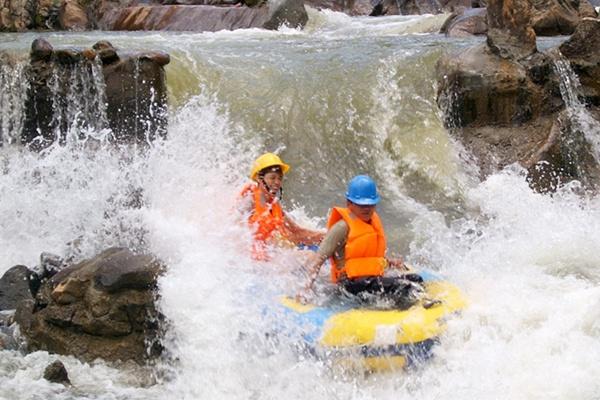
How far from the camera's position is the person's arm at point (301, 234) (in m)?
6.81

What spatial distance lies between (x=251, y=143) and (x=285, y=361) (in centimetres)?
490

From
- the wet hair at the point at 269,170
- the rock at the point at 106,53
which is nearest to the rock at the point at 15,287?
the wet hair at the point at 269,170

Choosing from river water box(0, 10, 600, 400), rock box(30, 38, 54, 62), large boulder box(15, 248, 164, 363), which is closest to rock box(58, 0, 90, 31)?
river water box(0, 10, 600, 400)

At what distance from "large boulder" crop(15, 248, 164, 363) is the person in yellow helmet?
849 millimetres

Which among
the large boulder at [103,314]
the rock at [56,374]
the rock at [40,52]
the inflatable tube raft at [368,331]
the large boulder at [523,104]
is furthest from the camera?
the rock at [40,52]

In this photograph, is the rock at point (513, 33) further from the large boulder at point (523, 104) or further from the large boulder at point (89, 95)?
the large boulder at point (89, 95)

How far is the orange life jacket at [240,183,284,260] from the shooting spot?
21.8 ft

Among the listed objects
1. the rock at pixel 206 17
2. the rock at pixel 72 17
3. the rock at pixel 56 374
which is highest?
the rock at pixel 206 17

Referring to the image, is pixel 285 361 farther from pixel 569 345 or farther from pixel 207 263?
pixel 569 345

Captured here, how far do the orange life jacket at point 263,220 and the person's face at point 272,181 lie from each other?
0.08 meters

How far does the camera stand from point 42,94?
1005 centimetres

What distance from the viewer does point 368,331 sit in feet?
17.7

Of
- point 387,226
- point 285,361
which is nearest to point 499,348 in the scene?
point 285,361

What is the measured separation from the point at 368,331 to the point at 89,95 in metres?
5.83
